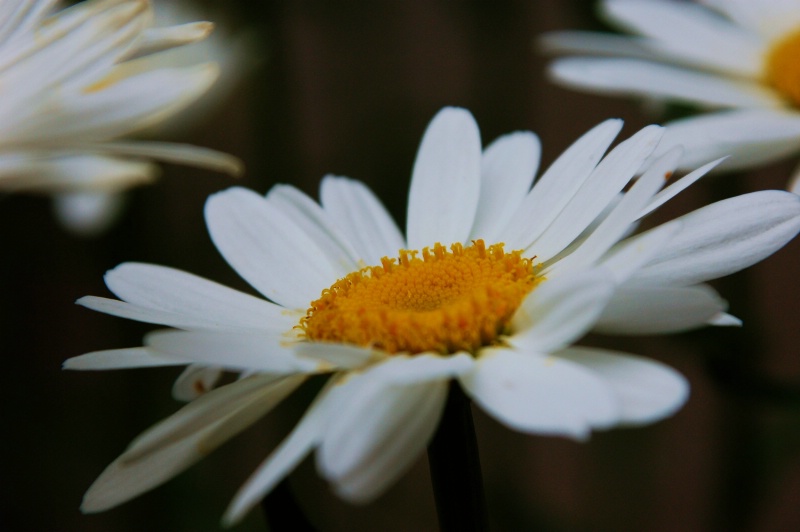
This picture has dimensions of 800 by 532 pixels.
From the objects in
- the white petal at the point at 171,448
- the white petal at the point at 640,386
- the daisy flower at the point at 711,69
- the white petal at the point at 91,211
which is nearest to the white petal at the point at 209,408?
the white petal at the point at 171,448

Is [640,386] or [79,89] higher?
[79,89]

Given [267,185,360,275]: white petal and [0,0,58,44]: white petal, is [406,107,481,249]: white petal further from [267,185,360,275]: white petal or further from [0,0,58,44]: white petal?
[0,0,58,44]: white petal

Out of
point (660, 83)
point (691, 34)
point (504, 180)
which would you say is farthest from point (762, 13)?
point (504, 180)

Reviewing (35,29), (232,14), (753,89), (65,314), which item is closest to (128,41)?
(35,29)

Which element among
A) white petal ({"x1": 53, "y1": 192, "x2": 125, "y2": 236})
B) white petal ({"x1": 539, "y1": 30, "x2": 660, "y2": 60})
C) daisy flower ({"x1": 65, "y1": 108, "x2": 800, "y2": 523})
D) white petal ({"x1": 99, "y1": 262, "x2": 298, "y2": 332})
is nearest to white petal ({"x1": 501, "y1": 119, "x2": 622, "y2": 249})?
daisy flower ({"x1": 65, "y1": 108, "x2": 800, "y2": 523})

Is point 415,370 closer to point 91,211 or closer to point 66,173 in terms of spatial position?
point 66,173

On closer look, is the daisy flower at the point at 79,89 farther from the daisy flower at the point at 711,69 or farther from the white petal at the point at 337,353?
the daisy flower at the point at 711,69
